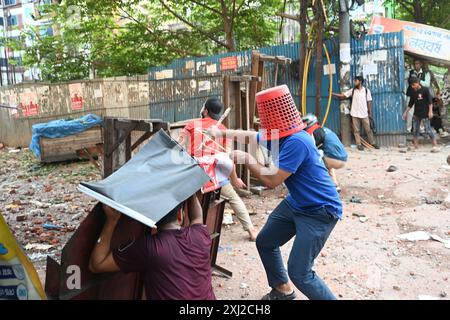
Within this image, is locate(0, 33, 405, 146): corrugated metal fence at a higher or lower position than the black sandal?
higher

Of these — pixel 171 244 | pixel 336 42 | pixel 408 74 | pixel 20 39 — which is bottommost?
pixel 171 244

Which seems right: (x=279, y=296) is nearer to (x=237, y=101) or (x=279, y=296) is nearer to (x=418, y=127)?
(x=237, y=101)

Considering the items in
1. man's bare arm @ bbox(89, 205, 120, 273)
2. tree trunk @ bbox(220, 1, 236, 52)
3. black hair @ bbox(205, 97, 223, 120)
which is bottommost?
man's bare arm @ bbox(89, 205, 120, 273)

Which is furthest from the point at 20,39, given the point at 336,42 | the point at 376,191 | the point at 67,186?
the point at 376,191

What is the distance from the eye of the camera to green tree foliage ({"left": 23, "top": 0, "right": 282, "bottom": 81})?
13961 millimetres

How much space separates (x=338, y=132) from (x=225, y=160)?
329 inches

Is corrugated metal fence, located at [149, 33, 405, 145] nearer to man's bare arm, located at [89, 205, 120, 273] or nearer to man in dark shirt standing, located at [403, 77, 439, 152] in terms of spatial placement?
man in dark shirt standing, located at [403, 77, 439, 152]

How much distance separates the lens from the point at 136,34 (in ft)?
49.2

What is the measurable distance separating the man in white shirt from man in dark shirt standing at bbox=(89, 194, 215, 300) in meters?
8.42

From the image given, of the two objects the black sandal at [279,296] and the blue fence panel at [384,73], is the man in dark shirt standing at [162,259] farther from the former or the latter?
the blue fence panel at [384,73]

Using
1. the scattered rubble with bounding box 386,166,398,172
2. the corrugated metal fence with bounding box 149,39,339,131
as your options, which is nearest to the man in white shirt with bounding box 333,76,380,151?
the corrugated metal fence with bounding box 149,39,339,131

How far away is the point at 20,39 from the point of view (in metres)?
16.0

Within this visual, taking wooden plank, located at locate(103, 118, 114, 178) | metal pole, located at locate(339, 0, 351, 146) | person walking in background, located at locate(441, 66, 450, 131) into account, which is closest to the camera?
wooden plank, located at locate(103, 118, 114, 178)
